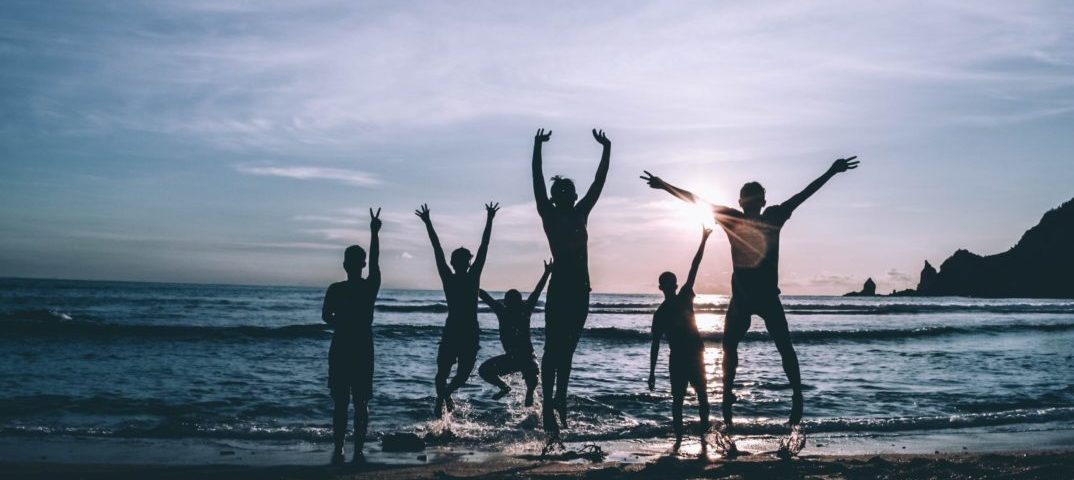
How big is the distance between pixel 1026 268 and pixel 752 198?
11641cm

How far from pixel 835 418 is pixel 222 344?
57.2ft

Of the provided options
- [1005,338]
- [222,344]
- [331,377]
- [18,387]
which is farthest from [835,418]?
[1005,338]

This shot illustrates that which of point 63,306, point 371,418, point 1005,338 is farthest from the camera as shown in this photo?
point 63,306

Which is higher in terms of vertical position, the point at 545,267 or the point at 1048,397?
the point at 545,267

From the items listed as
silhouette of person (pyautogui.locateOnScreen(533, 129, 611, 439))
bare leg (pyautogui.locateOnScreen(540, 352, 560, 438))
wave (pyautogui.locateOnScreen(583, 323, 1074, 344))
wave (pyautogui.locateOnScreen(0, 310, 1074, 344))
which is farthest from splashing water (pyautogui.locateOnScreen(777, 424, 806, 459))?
wave (pyautogui.locateOnScreen(583, 323, 1074, 344))

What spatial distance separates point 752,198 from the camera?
7004 mm

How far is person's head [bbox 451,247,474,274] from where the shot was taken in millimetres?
9000

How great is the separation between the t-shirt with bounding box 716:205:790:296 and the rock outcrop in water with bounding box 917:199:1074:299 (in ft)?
365

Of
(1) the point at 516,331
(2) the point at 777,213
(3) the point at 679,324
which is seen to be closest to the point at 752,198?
(2) the point at 777,213

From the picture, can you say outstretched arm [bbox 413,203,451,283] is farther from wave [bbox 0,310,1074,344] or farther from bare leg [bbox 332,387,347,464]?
wave [bbox 0,310,1074,344]

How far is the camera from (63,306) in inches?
Answer: 1722

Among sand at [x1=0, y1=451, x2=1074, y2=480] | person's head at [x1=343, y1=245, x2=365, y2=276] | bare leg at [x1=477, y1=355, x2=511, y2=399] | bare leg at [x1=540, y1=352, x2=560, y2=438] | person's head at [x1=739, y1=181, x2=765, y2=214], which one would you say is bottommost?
sand at [x1=0, y1=451, x2=1074, y2=480]

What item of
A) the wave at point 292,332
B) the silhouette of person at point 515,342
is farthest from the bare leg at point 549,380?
the wave at point 292,332

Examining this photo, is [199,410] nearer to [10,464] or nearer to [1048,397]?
[10,464]
